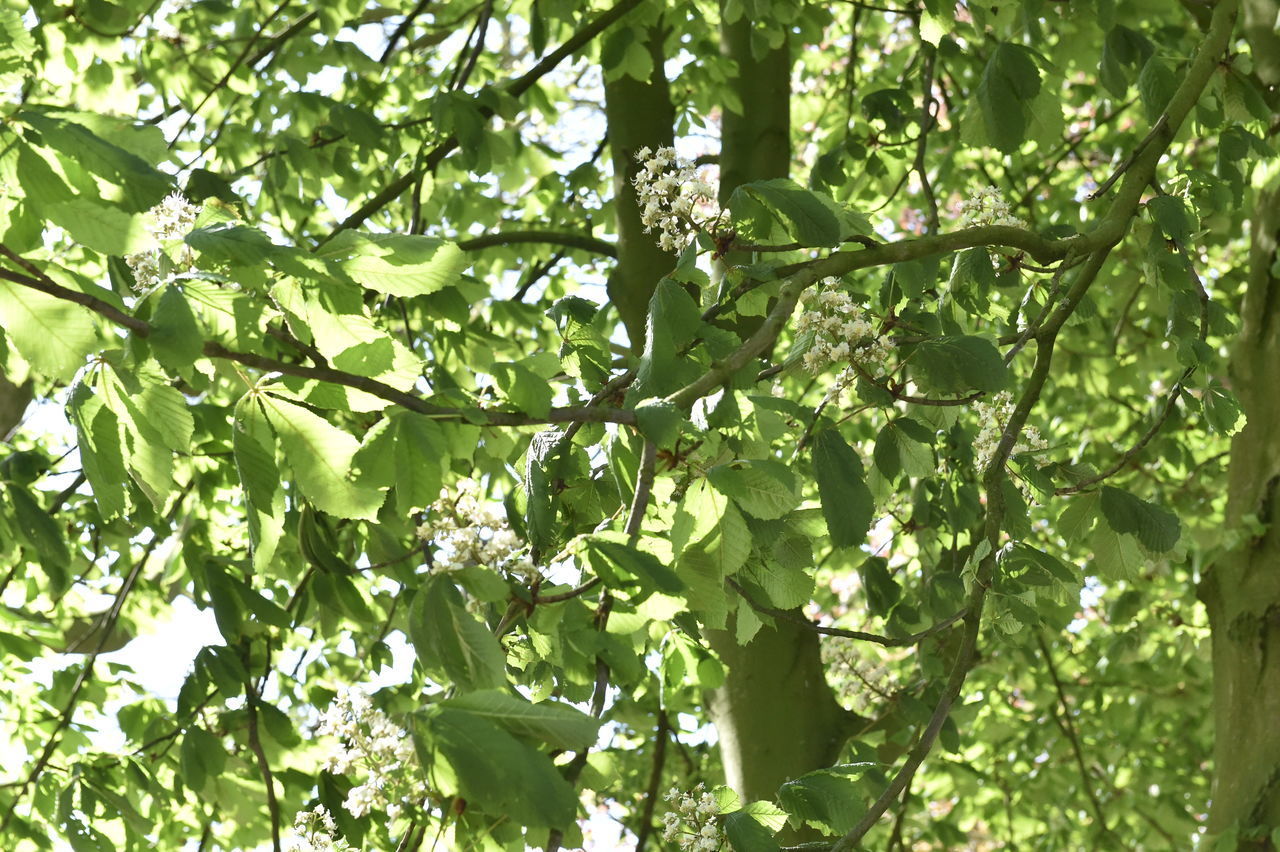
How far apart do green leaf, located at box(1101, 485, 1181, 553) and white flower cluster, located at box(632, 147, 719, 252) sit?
80 centimetres

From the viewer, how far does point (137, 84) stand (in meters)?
5.34

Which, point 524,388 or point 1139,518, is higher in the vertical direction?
point 1139,518

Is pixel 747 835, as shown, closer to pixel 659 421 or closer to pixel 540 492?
pixel 540 492

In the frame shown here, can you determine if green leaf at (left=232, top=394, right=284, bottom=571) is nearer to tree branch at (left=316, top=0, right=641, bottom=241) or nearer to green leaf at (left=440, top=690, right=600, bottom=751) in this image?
green leaf at (left=440, top=690, right=600, bottom=751)

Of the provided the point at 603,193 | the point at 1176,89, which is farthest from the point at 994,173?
the point at 1176,89

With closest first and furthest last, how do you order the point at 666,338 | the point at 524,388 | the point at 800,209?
the point at 524,388 < the point at 666,338 < the point at 800,209

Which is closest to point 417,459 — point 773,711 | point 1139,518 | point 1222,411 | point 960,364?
point 960,364

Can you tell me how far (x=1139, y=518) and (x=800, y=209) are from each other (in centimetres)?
79

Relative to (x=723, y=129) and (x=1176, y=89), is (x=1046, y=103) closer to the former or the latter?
(x=1176, y=89)

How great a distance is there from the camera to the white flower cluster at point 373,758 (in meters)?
1.41

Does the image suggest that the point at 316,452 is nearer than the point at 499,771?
No

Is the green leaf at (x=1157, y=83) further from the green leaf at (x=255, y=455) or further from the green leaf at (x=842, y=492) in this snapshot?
the green leaf at (x=255, y=455)

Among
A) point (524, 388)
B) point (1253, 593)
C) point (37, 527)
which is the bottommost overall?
point (524, 388)

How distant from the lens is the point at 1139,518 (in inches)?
78.7
